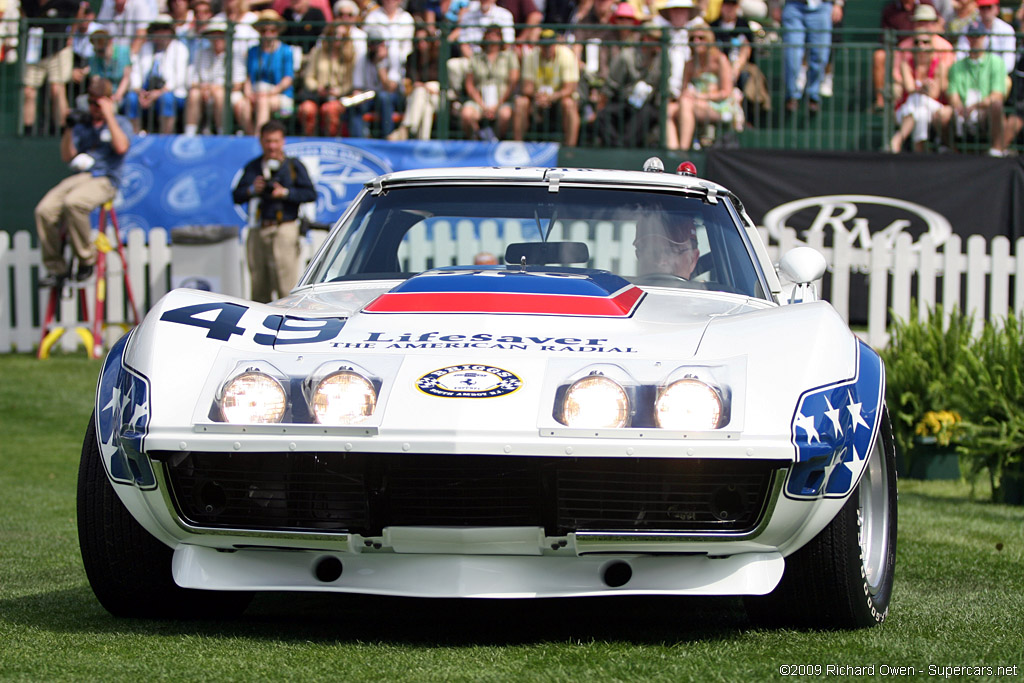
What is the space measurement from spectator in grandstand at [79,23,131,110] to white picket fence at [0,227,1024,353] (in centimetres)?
200

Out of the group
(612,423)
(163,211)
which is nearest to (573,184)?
(612,423)

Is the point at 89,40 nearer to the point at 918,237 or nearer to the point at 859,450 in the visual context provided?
the point at 918,237

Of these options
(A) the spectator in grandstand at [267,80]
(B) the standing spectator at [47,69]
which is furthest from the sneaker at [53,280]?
(A) the spectator in grandstand at [267,80]

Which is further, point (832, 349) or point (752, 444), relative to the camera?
point (832, 349)

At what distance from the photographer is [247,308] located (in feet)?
13.3

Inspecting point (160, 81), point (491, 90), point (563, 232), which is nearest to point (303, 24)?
point (160, 81)

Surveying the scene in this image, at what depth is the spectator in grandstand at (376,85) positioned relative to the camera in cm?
1406

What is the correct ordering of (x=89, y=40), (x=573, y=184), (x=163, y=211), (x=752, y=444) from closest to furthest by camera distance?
(x=752, y=444) < (x=573, y=184) < (x=163, y=211) < (x=89, y=40)

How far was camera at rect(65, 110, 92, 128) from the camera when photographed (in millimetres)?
13234

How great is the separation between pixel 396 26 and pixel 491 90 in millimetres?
1158

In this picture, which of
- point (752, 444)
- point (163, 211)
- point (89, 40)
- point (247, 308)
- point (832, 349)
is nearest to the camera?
point (752, 444)

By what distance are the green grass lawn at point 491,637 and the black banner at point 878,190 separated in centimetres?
835

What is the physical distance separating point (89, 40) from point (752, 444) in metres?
12.4

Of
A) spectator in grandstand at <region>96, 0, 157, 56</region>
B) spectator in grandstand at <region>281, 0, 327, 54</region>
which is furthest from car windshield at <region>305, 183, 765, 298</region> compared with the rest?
spectator in grandstand at <region>96, 0, 157, 56</region>
